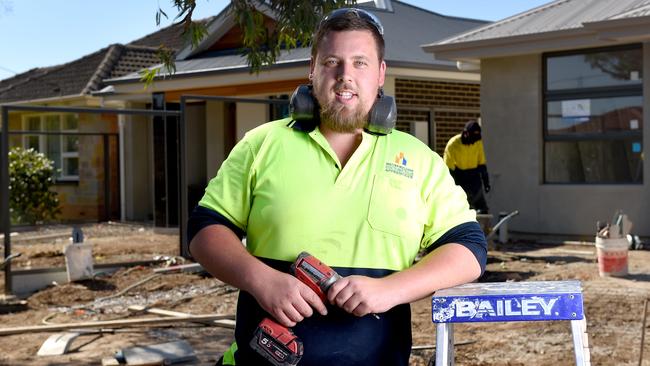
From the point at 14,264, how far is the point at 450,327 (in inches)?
477

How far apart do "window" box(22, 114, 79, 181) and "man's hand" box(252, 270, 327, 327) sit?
21015 millimetres

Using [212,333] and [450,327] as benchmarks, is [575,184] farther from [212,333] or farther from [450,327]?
[450,327]

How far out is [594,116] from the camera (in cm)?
1438

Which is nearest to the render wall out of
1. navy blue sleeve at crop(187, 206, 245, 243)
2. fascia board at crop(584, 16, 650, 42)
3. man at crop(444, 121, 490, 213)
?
man at crop(444, 121, 490, 213)

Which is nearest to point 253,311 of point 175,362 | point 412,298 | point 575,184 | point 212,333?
point 412,298

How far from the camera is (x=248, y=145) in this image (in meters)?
2.74

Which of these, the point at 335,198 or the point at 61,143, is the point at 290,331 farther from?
the point at 61,143

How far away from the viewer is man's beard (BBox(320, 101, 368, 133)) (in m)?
2.67

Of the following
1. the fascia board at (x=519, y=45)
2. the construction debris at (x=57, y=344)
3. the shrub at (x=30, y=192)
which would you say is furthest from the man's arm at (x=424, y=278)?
the shrub at (x=30, y=192)

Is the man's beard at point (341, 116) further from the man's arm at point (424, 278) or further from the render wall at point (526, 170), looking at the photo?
the render wall at point (526, 170)

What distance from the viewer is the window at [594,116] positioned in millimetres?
13923

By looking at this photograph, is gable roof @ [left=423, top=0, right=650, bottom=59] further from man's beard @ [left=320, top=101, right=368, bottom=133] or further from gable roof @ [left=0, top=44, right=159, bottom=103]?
man's beard @ [left=320, top=101, right=368, bottom=133]

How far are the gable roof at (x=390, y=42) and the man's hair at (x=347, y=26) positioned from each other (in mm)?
12652

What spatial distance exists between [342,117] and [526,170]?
507 inches
